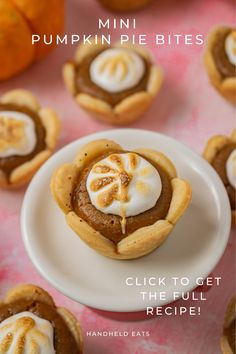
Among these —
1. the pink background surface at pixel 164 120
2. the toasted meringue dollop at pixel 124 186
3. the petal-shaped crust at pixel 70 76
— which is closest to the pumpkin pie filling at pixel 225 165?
the pink background surface at pixel 164 120

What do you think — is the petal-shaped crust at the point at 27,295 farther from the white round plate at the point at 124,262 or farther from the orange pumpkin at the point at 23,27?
the orange pumpkin at the point at 23,27

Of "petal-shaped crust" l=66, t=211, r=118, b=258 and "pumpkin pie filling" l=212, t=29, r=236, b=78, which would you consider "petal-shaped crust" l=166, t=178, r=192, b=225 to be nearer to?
"petal-shaped crust" l=66, t=211, r=118, b=258

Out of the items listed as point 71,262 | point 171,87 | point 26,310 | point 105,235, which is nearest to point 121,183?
point 105,235

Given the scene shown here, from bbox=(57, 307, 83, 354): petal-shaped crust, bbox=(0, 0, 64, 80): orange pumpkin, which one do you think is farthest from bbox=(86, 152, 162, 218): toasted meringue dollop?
bbox=(0, 0, 64, 80): orange pumpkin

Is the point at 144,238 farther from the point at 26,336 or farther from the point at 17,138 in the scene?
the point at 17,138

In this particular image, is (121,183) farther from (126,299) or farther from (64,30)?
(64,30)
